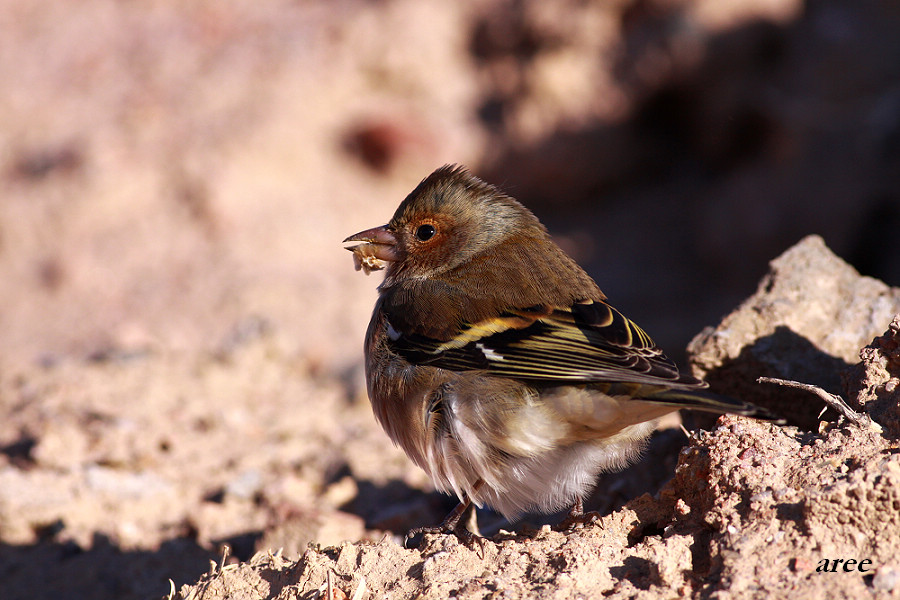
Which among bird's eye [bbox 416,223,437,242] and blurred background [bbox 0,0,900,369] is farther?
blurred background [bbox 0,0,900,369]

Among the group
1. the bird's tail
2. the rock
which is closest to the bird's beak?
the rock

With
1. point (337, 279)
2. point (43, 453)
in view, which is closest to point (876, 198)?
point (337, 279)

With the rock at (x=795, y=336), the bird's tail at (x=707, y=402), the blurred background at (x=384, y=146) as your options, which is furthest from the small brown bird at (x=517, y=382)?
the blurred background at (x=384, y=146)

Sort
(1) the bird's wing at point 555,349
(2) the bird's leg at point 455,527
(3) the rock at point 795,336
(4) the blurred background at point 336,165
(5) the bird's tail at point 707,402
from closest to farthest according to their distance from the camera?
(5) the bird's tail at point 707,402, (1) the bird's wing at point 555,349, (2) the bird's leg at point 455,527, (3) the rock at point 795,336, (4) the blurred background at point 336,165

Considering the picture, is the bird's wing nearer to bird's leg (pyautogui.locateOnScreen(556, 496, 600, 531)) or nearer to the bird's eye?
bird's leg (pyautogui.locateOnScreen(556, 496, 600, 531))

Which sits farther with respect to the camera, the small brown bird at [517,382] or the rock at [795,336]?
the rock at [795,336]

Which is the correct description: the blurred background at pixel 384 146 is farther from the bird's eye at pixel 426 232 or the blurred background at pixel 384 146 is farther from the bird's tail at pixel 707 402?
the bird's tail at pixel 707 402

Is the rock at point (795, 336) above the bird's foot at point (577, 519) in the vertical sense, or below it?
above

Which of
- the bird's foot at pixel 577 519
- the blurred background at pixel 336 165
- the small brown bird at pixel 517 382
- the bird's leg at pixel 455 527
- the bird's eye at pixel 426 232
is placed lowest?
the bird's foot at pixel 577 519
